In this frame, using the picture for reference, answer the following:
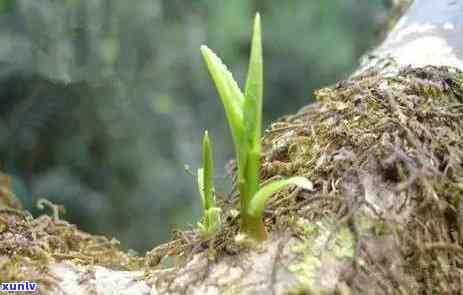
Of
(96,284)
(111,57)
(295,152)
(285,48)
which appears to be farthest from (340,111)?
(285,48)

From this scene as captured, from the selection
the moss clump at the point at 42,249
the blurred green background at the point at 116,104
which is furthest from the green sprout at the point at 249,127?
the blurred green background at the point at 116,104

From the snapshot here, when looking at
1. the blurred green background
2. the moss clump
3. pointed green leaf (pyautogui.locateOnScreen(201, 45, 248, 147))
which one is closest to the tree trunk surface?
the moss clump

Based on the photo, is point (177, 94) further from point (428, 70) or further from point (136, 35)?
point (428, 70)

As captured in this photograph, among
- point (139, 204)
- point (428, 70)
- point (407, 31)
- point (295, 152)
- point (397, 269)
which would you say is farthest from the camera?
point (139, 204)

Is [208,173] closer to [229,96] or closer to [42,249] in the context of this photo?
[229,96]

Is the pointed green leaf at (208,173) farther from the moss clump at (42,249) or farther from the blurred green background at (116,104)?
the blurred green background at (116,104)

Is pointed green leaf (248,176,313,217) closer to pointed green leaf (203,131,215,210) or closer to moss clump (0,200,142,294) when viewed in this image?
pointed green leaf (203,131,215,210)

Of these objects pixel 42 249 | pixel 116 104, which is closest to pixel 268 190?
pixel 42 249
